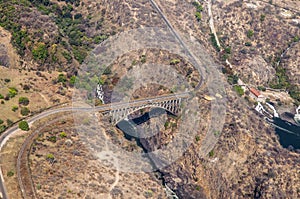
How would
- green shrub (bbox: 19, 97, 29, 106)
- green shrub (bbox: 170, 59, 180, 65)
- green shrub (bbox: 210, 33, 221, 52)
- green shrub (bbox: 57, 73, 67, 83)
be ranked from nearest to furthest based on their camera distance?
1. green shrub (bbox: 19, 97, 29, 106)
2. green shrub (bbox: 57, 73, 67, 83)
3. green shrub (bbox: 170, 59, 180, 65)
4. green shrub (bbox: 210, 33, 221, 52)

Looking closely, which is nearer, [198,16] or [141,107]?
[141,107]

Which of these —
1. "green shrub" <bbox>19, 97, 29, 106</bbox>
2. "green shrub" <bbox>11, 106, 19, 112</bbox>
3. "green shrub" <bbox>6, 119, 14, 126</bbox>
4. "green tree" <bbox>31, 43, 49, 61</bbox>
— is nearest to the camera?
"green shrub" <bbox>6, 119, 14, 126</bbox>

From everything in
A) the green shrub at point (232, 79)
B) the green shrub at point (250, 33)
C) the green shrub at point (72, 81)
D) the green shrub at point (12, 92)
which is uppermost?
the green shrub at point (12, 92)

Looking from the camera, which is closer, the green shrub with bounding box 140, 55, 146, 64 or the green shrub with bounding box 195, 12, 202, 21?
the green shrub with bounding box 140, 55, 146, 64

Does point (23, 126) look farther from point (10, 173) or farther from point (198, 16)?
point (198, 16)

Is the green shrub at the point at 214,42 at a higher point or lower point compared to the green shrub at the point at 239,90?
higher

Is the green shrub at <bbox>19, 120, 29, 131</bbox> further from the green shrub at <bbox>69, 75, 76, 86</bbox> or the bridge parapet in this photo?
the green shrub at <bbox>69, 75, 76, 86</bbox>

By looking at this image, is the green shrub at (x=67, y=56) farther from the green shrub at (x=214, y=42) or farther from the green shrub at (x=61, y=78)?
the green shrub at (x=214, y=42)

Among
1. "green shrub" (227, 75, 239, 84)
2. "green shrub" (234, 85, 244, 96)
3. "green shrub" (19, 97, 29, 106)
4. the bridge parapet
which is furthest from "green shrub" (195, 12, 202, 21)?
"green shrub" (19, 97, 29, 106)

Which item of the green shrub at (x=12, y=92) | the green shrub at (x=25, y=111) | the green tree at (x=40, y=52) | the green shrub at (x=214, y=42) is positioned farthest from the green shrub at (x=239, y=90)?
the green shrub at (x=12, y=92)

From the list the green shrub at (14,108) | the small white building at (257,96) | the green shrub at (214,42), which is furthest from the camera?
the green shrub at (214,42)

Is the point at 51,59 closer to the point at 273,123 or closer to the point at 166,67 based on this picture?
the point at 166,67

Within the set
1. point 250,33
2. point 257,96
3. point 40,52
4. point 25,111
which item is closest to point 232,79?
point 257,96
